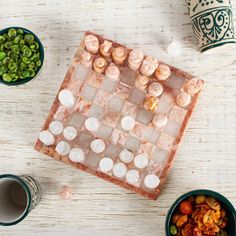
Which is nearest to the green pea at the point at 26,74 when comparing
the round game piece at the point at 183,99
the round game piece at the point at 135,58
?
the round game piece at the point at 135,58

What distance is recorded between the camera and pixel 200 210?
975mm

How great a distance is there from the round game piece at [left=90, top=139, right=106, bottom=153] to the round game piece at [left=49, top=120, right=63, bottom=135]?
7 centimetres

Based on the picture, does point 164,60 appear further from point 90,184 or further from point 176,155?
point 90,184

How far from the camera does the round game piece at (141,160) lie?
1011mm

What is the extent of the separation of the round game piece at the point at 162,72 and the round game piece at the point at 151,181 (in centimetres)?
21

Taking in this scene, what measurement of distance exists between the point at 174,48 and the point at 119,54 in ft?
0.41

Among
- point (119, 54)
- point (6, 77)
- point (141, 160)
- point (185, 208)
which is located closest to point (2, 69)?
point (6, 77)

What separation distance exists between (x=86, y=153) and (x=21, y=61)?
238 millimetres

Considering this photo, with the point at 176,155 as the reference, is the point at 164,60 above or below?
above

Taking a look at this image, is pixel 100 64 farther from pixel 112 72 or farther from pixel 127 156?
pixel 127 156

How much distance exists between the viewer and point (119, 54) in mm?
1013

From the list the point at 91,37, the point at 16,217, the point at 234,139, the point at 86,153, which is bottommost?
the point at 16,217

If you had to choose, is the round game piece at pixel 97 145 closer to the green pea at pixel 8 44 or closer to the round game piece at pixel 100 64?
the round game piece at pixel 100 64

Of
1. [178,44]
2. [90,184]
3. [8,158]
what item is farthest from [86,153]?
[178,44]
